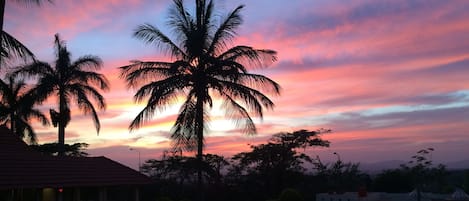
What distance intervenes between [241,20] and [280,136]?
1893 centimetres

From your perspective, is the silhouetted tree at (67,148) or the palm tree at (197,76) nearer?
the palm tree at (197,76)

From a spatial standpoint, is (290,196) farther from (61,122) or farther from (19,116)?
(19,116)

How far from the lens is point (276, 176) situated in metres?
38.3

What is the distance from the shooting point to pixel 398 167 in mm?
38812

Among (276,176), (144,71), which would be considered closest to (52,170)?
(144,71)

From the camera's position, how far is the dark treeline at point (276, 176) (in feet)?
120

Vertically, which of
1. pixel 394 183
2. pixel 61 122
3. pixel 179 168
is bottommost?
pixel 394 183

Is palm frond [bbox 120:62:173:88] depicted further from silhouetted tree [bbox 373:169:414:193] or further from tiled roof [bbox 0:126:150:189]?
silhouetted tree [bbox 373:169:414:193]

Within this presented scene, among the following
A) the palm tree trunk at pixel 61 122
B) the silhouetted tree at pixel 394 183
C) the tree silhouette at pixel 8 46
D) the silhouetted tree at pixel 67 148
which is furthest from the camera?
the silhouetted tree at pixel 67 148

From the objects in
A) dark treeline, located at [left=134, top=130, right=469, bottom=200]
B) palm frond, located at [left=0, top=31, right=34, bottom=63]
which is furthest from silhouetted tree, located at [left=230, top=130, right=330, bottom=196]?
palm frond, located at [left=0, top=31, right=34, bottom=63]

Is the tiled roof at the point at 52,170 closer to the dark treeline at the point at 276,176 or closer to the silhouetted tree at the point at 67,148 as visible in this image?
the dark treeline at the point at 276,176

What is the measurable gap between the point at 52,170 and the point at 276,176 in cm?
1887

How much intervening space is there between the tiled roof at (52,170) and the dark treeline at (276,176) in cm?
1103

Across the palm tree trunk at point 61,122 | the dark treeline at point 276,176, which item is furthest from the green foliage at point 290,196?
the palm tree trunk at point 61,122
